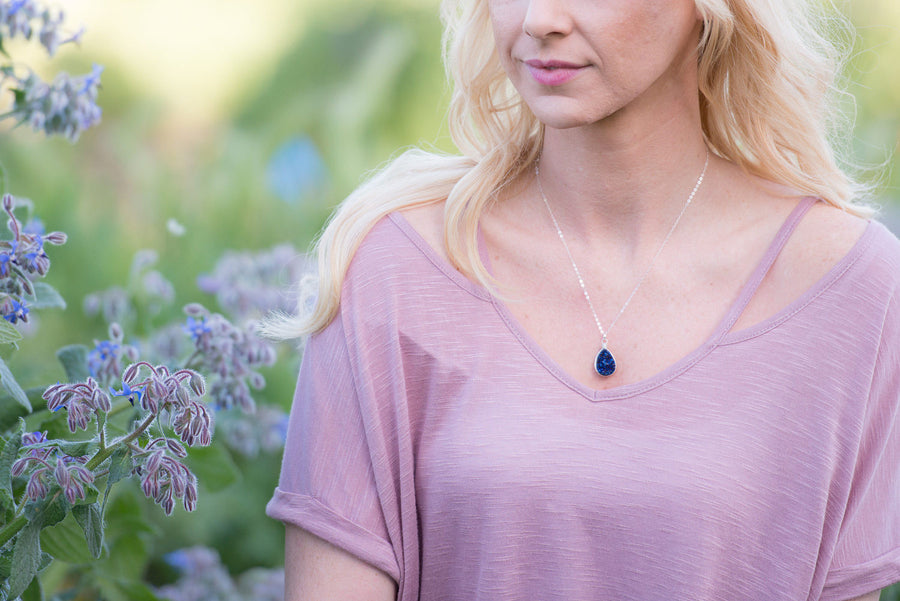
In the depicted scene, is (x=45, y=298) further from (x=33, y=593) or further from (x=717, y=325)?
(x=717, y=325)

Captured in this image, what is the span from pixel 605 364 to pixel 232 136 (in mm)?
2717

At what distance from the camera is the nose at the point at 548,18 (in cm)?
154

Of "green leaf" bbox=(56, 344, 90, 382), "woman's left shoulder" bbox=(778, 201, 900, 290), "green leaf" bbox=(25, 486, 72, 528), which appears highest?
"woman's left shoulder" bbox=(778, 201, 900, 290)

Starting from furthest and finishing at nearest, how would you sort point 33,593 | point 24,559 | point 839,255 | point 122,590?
point 122,590 → point 839,255 → point 33,593 → point 24,559

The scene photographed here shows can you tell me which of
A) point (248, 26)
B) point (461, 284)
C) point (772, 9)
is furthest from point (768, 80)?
point (248, 26)

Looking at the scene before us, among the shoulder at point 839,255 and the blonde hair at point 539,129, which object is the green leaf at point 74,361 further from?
the shoulder at point 839,255

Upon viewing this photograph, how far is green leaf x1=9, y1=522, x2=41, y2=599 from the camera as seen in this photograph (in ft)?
4.34

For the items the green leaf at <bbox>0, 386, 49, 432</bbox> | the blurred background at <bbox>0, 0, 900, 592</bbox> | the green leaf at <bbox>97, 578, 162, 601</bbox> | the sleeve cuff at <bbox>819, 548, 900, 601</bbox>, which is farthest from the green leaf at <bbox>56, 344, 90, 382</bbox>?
the sleeve cuff at <bbox>819, 548, 900, 601</bbox>

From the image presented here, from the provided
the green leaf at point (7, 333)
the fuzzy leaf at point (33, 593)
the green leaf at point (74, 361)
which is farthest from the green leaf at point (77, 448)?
the green leaf at point (74, 361)

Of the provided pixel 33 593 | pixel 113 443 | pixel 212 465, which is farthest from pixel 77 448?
pixel 212 465

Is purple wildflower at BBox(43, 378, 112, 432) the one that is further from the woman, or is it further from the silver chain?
the silver chain

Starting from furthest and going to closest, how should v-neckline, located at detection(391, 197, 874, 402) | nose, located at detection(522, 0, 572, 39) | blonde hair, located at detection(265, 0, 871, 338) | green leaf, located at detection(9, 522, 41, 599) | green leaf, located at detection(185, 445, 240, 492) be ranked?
green leaf, located at detection(185, 445, 240, 492), blonde hair, located at detection(265, 0, 871, 338), v-neckline, located at detection(391, 197, 874, 402), nose, located at detection(522, 0, 572, 39), green leaf, located at detection(9, 522, 41, 599)

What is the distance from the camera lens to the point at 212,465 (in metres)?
1.92

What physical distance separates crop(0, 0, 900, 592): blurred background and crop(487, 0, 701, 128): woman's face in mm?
1174
